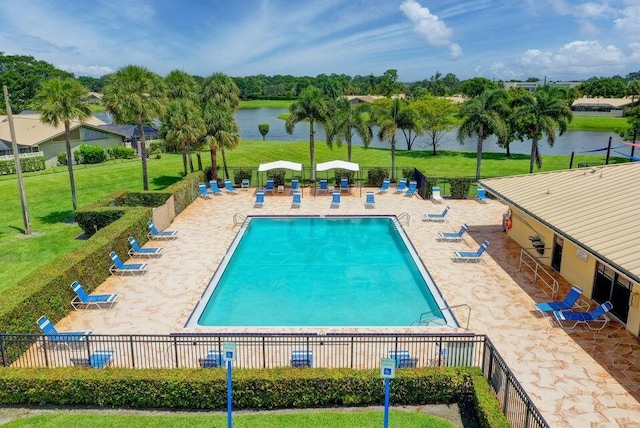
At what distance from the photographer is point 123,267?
16.7m

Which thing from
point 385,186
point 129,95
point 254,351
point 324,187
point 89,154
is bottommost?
point 254,351

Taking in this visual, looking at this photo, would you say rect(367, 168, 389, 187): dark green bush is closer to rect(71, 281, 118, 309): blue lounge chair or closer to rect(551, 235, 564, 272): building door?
rect(551, 235, 564, 272): building door

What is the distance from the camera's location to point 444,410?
9703 millimetres

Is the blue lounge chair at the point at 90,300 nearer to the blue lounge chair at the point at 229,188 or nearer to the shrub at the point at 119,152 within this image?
the blue lounge chair at the point at 229,188

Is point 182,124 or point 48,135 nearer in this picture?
point 182,124

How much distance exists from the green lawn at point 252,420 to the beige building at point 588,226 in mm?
6248

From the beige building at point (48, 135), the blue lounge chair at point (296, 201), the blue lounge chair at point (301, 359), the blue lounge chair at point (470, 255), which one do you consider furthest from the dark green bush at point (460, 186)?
the beige building at point (48, 135)

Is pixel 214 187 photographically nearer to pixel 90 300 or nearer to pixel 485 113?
pixel 90 300

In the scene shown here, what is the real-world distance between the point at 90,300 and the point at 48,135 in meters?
38.7

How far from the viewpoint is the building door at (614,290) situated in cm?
1279

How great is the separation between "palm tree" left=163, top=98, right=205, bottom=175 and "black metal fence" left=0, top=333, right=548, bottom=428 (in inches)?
763

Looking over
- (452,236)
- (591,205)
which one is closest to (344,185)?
(452,236)

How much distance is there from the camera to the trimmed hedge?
959 centimetres

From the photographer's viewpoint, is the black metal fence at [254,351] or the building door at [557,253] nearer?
the black metal fence at [254,351]
